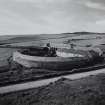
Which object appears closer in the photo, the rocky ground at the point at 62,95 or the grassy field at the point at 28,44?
the rocky ground at the point at 62,95

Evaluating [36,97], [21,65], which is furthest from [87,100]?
[21,65]

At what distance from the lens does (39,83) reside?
1095cm

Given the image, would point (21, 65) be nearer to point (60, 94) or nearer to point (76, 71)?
point (76, 71)

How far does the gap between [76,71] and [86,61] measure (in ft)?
12.7

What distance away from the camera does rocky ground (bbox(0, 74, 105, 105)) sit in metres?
7.88

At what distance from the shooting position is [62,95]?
28.5 feet

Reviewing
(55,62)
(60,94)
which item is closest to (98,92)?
(60,94)

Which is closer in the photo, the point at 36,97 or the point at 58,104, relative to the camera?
the point at 58,104

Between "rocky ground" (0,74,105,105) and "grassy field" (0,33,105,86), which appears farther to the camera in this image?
"grassy field" (0,33,105,86)

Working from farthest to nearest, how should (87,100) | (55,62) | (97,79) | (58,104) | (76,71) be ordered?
(55,62) < (76,71) < (97,79) < (87,100) < (58,104)

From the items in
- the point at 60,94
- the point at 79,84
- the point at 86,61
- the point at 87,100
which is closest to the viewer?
the point at 87,100

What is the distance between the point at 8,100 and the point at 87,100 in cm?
355

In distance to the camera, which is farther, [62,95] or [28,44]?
[28,44]

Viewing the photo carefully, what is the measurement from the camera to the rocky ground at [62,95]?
7.88 metres
